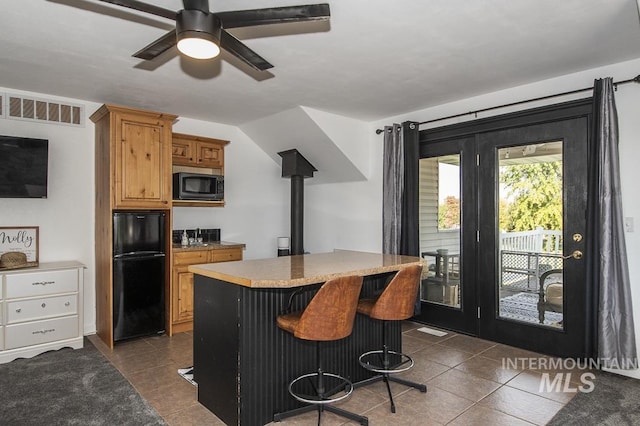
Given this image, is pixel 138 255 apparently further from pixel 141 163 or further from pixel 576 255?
pixel 576 255

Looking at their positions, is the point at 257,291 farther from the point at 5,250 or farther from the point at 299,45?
the point at 5,250

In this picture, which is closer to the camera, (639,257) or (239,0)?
(239,0)

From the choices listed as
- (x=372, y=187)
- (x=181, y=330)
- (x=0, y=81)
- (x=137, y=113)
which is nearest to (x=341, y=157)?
(x=372, y=187)

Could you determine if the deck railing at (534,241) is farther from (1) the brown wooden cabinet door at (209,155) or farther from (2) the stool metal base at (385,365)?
(1) the brown wooden cabinet door at (209,155)

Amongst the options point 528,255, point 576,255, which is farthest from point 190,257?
point 576,255

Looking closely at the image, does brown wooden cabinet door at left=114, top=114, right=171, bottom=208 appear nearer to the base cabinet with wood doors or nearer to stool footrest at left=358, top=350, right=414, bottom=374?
the base cabinet with wood doors

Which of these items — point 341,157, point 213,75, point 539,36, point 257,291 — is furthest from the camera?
point 341,157

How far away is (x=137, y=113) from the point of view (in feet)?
13.3

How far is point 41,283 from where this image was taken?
3756 millimetres

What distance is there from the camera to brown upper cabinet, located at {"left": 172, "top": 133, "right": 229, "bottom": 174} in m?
4.87

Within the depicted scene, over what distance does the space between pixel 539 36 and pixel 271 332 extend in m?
2.81

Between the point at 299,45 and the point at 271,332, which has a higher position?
the point at 299,45

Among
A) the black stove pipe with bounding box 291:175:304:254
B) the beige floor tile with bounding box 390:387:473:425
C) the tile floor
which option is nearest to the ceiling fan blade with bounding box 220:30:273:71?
the tile floor

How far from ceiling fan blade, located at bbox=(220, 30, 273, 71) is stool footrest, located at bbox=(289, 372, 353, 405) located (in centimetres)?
200
